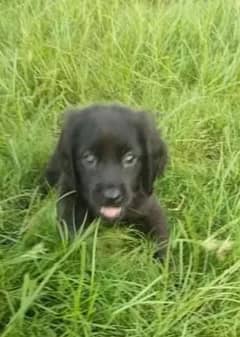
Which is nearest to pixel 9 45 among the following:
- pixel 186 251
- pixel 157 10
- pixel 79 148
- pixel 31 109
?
pixel 31 109

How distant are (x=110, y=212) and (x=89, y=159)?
0.67 ft

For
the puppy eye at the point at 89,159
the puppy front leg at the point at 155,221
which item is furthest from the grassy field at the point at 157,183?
the puppy eye at the point at 89,159

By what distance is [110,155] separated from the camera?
2699 millimetres

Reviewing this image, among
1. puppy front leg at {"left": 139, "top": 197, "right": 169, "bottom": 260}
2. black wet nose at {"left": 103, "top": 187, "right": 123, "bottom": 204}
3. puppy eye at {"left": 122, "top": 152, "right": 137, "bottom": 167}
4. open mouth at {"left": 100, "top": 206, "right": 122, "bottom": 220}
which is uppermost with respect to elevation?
puppy eye at {"left": 122, "top": 152, "right": 137, "bottom": 167}

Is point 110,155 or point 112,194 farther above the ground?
point 110,155

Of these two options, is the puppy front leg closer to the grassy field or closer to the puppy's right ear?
the grassy field

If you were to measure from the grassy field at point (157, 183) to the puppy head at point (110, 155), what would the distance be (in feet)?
0.40

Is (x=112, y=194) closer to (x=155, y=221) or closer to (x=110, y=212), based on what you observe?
(x=110, y=212)

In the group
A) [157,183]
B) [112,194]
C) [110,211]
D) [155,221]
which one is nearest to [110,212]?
[110,211]

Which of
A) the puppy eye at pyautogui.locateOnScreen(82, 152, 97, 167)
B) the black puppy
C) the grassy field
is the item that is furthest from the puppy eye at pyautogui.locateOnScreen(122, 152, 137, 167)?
the grassy field

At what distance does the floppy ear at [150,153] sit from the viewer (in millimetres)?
2822

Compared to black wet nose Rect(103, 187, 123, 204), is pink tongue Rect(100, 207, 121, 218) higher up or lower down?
lower down

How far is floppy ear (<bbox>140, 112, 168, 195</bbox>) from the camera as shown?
9.26ft

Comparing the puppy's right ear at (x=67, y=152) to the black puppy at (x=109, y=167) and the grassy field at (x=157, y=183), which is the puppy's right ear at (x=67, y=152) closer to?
the black puppy at (x=109, y=167)
